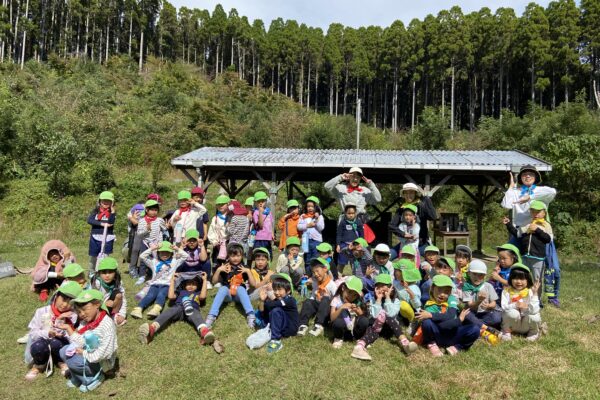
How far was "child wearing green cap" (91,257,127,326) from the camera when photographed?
169 inches

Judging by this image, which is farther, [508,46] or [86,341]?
[508,46]

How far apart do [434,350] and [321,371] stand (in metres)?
1.22

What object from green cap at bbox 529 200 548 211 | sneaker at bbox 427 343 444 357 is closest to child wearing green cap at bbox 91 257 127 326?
sneaker at bbox 427 343 444 357

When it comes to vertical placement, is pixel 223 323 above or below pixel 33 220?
below

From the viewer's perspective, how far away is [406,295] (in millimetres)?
4379

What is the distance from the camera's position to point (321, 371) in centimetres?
365

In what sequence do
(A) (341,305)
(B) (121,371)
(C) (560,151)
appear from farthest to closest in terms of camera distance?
(C) (560,151) → (A) (341,305) → (B) (121,371)

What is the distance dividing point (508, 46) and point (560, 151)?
24.5 metres

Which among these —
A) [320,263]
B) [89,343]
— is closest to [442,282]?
[320,263]

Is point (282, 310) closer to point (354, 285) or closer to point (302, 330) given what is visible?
point (302, 330)

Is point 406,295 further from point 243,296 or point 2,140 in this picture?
point 2,140

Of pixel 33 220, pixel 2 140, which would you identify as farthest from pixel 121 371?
pixel 2 140

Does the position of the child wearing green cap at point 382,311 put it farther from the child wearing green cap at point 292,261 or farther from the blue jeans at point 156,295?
the blue jeans at point 156,295

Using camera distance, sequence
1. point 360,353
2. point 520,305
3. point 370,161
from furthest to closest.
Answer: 1. point 370,161
2. point 520,305
3. point 360,353
